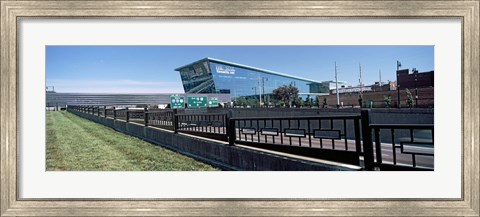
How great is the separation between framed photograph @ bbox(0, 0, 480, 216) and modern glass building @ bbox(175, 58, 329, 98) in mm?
671

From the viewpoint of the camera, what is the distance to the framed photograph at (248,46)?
2117 mm

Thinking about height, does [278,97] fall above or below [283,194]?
above

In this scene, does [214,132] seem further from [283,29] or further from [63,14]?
[63,14]

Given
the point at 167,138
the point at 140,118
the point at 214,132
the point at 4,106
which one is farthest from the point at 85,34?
the point at 140,118

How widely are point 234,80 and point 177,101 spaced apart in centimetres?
73

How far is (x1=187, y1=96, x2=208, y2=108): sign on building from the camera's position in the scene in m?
3.73

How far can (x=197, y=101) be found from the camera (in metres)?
3.80

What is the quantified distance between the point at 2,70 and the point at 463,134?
10.9ft

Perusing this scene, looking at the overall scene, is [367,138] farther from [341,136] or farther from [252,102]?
[252,102]

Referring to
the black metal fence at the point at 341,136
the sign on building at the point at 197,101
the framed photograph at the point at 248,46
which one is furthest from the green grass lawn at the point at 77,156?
the sign on building at the point at 197,101

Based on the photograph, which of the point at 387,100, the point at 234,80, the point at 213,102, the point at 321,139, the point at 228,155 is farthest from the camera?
the point at 387,100

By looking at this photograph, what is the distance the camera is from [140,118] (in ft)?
18.6

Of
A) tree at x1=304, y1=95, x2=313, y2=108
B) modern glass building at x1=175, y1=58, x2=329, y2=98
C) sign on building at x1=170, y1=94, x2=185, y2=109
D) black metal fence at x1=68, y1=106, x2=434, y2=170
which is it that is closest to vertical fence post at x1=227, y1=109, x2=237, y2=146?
black metal fence at x1=68, y1=106, x2=434, y2=170

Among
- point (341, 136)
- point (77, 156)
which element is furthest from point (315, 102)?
point (77, 156)
